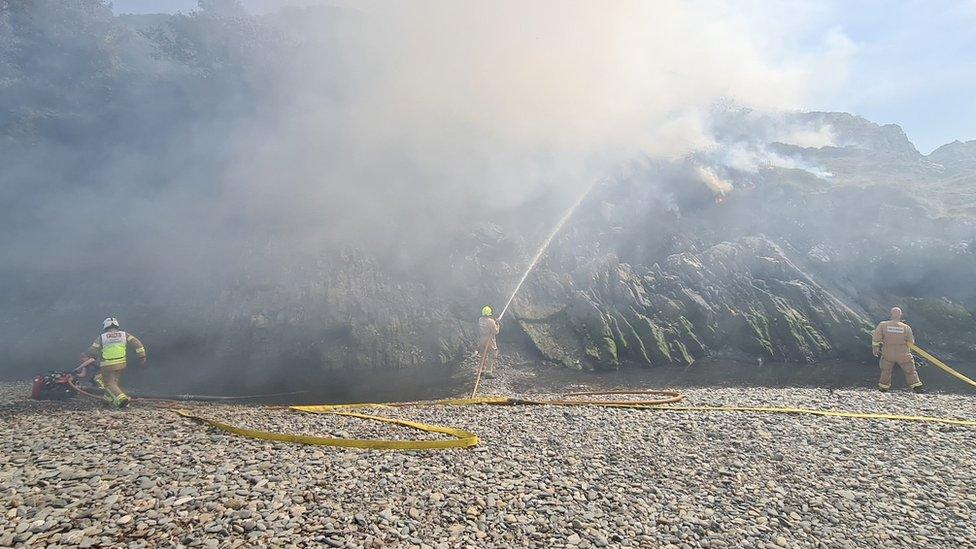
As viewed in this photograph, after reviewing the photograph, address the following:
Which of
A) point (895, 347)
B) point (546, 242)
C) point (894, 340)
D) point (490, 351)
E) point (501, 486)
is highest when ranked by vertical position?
point (546, 242)

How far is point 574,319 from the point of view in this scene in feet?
77.7

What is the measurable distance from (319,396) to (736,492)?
1356 cm

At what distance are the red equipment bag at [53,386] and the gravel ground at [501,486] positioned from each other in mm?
4375

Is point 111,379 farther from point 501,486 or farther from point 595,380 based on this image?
point 595,380

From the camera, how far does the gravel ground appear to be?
4977 mm

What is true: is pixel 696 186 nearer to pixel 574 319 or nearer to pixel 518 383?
pixel 574 319

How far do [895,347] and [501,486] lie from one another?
15596 millimetres

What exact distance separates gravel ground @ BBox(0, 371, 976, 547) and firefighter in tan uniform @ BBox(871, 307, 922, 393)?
256 inches

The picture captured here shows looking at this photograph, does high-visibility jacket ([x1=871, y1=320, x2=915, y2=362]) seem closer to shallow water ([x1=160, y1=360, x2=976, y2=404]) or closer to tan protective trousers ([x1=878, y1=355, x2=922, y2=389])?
tan protective trousers ([x1=878, y1=355, x2=922, y2=389])

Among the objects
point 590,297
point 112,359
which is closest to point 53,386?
point 112,359

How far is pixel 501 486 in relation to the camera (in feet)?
20.0

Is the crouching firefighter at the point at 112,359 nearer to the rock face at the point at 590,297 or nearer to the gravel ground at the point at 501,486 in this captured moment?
the gravel ground at the point at 501,486

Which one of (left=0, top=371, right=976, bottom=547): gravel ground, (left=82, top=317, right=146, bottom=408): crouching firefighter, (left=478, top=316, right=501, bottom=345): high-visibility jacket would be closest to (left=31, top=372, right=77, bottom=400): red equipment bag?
(left=82, top=317, right=146, bottom=408): crouching firefighter

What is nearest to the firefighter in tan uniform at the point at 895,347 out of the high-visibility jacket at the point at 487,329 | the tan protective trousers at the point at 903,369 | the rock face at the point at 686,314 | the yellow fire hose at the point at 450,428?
the tan protective trousers at the point at 903,369
